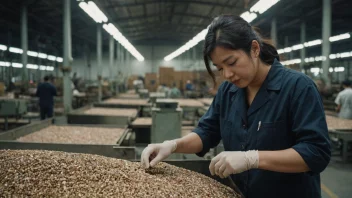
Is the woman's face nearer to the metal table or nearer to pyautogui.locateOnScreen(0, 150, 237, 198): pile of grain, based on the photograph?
Answer: pyautogui.locateOnScreen(0, 150, 237, 198): pile of grain

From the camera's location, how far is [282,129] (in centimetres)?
140

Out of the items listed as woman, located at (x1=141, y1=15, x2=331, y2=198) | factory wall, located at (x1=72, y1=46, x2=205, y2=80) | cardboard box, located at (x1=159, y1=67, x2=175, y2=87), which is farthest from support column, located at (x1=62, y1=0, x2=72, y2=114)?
factory wall, located at (x1=72, y1=46, x2=205, y2=80)

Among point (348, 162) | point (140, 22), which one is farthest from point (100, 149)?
point (140, 22)

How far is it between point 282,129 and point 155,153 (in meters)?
0.68

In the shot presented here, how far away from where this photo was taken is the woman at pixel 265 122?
4.24ft

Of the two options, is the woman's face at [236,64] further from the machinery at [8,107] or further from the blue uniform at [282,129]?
the machinery at [8,107]

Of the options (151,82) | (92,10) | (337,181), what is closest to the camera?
(337,181)

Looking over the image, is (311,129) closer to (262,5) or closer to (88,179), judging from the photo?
(88,179)

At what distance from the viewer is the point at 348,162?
18.0ft

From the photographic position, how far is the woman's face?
1411 mm

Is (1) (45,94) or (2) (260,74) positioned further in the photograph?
(1) (45,94)

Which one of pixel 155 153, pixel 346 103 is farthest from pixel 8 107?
pixel 346 103

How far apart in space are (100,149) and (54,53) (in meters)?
21.5

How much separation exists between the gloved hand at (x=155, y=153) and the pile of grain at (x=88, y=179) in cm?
5
